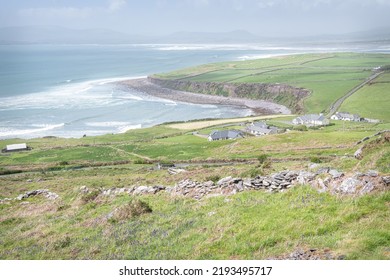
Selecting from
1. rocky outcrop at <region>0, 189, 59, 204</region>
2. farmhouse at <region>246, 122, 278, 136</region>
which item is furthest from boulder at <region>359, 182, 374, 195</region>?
farmhouse at <region>246, 122, 278, 136</region>

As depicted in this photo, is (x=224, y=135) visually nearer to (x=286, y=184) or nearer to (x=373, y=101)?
(x=373, y=101)

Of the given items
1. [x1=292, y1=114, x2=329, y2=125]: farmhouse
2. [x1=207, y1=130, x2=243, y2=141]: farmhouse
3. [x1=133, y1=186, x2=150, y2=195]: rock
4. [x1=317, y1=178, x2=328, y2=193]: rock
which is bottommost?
[x1=207, y1=130, x2=243, y2=141]: farmhouse

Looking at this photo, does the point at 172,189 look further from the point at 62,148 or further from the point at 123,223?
the point at 62,148

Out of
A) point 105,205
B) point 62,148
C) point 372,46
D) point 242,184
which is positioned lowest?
point 62,148

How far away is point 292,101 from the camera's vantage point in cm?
12862

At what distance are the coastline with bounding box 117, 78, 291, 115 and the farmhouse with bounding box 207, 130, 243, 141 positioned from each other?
144ft

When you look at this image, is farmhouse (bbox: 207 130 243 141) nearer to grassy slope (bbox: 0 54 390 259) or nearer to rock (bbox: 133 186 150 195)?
grassy slope (bbox: 0 54 390 259)

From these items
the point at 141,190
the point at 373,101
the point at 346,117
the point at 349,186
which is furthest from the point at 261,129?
the point at 349,186

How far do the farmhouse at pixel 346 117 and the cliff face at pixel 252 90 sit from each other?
28.0 m

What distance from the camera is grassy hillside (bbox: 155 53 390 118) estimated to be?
383ft

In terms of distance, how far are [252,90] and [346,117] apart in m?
69.0

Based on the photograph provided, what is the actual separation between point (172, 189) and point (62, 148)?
55.6 metres
